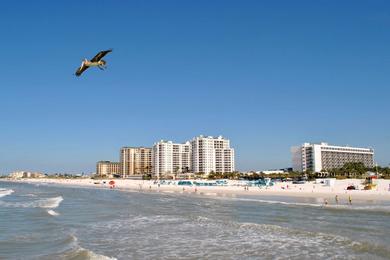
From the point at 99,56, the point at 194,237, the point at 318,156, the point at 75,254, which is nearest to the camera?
the point at 99,56

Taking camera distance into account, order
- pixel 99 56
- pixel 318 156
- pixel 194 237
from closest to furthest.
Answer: pixel 99 56, pixel 194 237, pixel 318 156

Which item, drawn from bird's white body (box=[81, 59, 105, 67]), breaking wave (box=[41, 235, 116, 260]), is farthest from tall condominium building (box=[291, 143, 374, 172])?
bird's white body (box=[81, 59, 105, 67])

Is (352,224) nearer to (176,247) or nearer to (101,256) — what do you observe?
(176,247)

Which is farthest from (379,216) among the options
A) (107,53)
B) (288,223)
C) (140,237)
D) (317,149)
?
(317,149)

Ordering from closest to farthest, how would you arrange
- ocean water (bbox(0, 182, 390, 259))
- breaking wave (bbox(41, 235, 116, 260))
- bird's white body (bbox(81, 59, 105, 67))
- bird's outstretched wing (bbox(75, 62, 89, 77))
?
bird's outstretched wing (bbox(75, 62, 89, 77)) → bird's white body (bbox(81, 59, 105, 67)) → breaking wave (bbox(41, 235, 116, 260)) → ocean water (bbox(0, 182, 390, 259))

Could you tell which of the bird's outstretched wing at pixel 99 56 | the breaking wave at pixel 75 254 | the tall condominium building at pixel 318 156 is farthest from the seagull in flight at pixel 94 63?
the tall condominium building at pixel 318 156

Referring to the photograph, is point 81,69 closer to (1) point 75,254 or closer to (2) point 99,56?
(2) point 99,56

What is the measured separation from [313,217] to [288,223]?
4.59 m

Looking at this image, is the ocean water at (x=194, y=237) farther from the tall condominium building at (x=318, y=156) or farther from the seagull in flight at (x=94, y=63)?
the tall condominium building at (x=318, y=156)

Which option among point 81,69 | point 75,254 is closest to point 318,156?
point 75,254

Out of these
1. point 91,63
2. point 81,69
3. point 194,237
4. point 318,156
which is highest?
point 318,156

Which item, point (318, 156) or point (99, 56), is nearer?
point (99, 56)

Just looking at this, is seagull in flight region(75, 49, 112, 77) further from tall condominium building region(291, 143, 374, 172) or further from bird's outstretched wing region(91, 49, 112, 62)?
tall condominium building region(291, 143, 374, 172)

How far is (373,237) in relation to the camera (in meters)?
20.9
